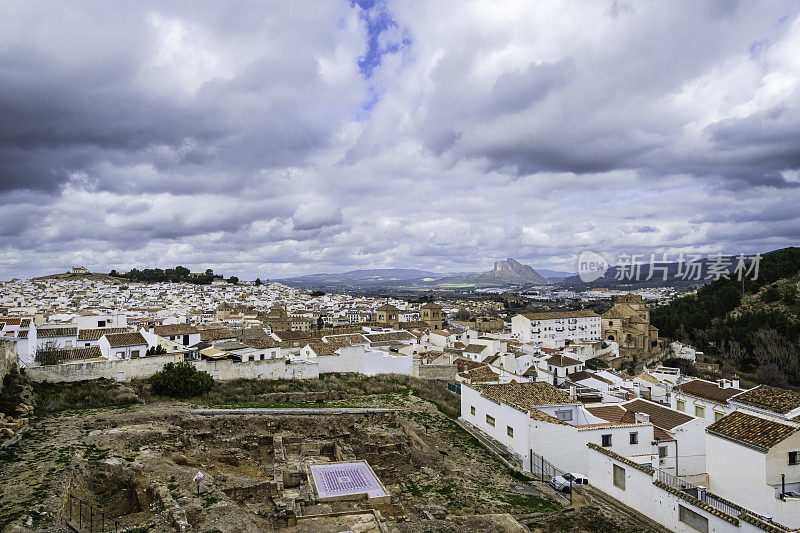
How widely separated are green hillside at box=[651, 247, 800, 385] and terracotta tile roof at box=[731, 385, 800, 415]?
2900 centimetres

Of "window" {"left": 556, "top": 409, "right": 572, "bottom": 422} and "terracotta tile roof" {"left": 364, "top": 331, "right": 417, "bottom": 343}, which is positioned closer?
"window" {"left": 556, "top": 409, "right": 572, "bottom": 422}

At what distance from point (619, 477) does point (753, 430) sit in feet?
13.0

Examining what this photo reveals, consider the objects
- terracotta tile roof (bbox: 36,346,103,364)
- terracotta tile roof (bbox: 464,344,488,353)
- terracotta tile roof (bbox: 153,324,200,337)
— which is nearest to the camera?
terracotta tile roof (bbox: 36,346,103,364)

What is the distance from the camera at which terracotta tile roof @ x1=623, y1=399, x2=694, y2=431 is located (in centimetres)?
1870

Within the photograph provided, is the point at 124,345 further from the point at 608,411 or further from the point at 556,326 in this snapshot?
the point at 556,326

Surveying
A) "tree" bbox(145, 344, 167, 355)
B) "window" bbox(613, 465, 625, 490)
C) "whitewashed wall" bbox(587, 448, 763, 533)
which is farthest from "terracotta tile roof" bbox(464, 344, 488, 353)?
"window" bbox(613, 465, 625, 490)

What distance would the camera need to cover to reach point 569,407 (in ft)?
61.3

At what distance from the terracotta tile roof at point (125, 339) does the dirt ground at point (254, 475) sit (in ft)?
35.3

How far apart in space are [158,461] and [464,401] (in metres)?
12.6

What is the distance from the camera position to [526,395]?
19547mm

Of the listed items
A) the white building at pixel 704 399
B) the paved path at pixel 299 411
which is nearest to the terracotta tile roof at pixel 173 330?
the paved path at pixel 299 411

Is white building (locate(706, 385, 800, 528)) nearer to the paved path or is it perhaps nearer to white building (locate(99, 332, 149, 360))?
the paved path

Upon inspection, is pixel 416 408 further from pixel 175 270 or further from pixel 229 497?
pixel 175 270

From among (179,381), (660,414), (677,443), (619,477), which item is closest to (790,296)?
(660,414)
